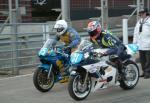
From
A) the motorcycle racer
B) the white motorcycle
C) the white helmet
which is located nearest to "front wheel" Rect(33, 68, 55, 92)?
the white helmet

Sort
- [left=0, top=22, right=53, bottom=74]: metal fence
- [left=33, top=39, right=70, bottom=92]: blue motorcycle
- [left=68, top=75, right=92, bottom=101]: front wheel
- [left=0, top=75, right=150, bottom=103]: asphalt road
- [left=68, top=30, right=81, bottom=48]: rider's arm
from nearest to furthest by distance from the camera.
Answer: [left=68, top=75, right=92, bottom=101]: front wheel → [left=0, top=75, right=150, bottom=103]: asphalt road → [left=33, top=39, right=70, bottom=92]: blue motorcycle → [left=68, top=30, right=81, bottom=48]: rider's arm → [left=0, top=22, right=53, bottom=74]: metal fence

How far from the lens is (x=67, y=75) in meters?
11.2

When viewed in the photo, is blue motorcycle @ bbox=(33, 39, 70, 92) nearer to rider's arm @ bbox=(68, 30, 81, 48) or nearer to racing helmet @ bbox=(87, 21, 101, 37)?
rider's arm @ bbox=(68, 30, 81, 48)

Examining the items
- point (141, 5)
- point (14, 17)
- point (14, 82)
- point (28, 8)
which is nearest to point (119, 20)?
point (141, 5)

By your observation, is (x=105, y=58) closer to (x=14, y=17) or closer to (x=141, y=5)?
(x=14, y=17)

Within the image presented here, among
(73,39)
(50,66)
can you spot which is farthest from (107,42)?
(50,66)

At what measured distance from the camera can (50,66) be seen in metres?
10.9

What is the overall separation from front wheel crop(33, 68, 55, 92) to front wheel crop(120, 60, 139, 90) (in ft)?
4.82

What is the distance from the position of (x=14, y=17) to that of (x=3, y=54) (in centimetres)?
101

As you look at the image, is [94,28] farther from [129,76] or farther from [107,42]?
[129,76]

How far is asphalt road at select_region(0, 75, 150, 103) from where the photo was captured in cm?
1012

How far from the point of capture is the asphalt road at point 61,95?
33.2ft

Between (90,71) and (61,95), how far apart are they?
3.12 ft

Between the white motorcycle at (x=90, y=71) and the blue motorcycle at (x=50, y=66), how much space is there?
86 cm
